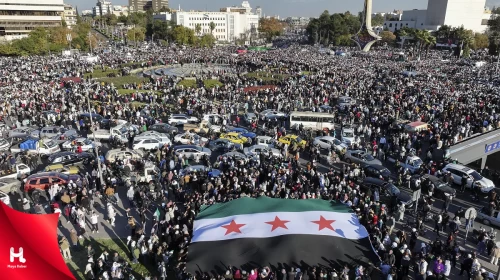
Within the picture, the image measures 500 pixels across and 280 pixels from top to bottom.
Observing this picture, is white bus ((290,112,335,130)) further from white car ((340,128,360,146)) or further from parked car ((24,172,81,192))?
parked car ((24,172,81,192))

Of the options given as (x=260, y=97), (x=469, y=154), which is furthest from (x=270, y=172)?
(x=260, y=97)

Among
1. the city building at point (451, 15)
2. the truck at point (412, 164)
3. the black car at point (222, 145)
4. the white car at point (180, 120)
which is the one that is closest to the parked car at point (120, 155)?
the black car at point (222, 145)

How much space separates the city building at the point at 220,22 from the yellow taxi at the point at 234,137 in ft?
413

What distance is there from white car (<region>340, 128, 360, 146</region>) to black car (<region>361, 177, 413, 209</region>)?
21.7 feet

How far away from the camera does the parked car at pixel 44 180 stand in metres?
17.5

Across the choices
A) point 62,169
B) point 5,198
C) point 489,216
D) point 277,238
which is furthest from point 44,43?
point 489,216

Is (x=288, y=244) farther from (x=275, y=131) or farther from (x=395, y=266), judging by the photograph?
(x=275, y=131)

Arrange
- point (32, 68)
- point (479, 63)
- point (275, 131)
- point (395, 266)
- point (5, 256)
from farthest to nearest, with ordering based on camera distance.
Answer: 1. point (479, 63)
2. point (32, 68)
3. point (275, 131)
4. point (395, 266)
5. point (5, 256)

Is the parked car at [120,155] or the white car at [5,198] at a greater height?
the parked car at [120,155]

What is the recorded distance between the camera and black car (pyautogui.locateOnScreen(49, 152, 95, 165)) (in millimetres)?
20422

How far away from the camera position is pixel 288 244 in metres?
12.1

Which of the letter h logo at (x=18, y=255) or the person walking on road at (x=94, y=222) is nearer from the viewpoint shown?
the letter h logo at (x=18, y=255)

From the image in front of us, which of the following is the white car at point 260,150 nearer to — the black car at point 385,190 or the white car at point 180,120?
the black car at point 385,190

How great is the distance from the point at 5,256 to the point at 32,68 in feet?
174
